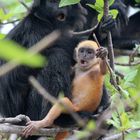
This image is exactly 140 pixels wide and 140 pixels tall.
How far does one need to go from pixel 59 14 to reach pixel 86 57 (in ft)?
2.29

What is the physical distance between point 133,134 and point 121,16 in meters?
2.01

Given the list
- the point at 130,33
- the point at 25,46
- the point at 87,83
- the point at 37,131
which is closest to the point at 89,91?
the point at 87,83

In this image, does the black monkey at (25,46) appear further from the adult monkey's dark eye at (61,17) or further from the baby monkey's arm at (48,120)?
the baby monkey's arm at (48,120)

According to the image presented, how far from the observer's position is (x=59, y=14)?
11.9 feet

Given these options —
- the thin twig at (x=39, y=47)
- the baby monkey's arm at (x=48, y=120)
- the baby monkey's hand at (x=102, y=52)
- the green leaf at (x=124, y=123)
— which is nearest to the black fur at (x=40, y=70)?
the baby monkey's arm at (x=48, y=120)

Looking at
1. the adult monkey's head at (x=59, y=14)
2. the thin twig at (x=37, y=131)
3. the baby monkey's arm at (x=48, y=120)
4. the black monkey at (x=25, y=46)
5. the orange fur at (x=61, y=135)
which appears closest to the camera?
the thin twig at (x=37, y=131)

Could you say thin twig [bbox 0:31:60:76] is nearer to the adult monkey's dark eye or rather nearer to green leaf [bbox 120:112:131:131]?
green leaf [bbox 120:112:131:131]

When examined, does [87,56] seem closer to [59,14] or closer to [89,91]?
[89,91]

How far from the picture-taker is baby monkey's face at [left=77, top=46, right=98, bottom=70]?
3.07 meters

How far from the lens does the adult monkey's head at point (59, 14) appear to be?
3.55 metres

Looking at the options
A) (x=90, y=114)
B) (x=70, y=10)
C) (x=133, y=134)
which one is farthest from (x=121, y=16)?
→ (x=133, y=134)

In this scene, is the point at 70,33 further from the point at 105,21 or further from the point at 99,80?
the point at 99,80

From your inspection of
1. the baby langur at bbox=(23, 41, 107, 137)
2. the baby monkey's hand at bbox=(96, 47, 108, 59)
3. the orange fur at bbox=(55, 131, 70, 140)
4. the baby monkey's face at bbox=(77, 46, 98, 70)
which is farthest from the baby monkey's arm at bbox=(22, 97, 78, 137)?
the baby monkey's hand at bbox=(96, 47, 108, 59)

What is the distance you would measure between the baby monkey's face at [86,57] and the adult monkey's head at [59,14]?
0.60 metres
